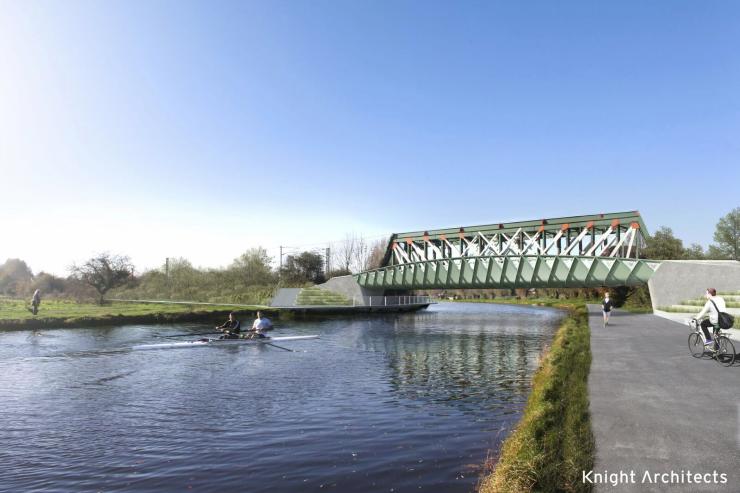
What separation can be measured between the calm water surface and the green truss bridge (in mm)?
30056

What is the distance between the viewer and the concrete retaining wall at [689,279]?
131ft

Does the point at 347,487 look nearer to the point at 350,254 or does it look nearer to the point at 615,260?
the point at 615,260

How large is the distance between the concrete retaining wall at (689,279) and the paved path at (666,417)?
29.0 m

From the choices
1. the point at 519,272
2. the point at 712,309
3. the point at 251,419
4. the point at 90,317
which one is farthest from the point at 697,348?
the point at 90,317

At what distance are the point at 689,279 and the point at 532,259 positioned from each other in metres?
17.3

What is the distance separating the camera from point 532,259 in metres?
58.2

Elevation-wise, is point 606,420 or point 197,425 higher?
point 606,420

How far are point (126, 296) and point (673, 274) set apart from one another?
89.5 metres

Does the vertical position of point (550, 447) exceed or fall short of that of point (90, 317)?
it falls short

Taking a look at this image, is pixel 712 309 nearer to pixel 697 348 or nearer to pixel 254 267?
pixel 697 348

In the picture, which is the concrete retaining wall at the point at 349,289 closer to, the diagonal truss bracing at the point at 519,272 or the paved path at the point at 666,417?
the diagonal truss bracing at the point at 519,272

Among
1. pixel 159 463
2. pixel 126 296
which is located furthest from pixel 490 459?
pixel 126 296

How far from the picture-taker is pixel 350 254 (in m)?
131

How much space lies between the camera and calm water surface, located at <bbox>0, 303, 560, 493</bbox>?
9570 millimetres
